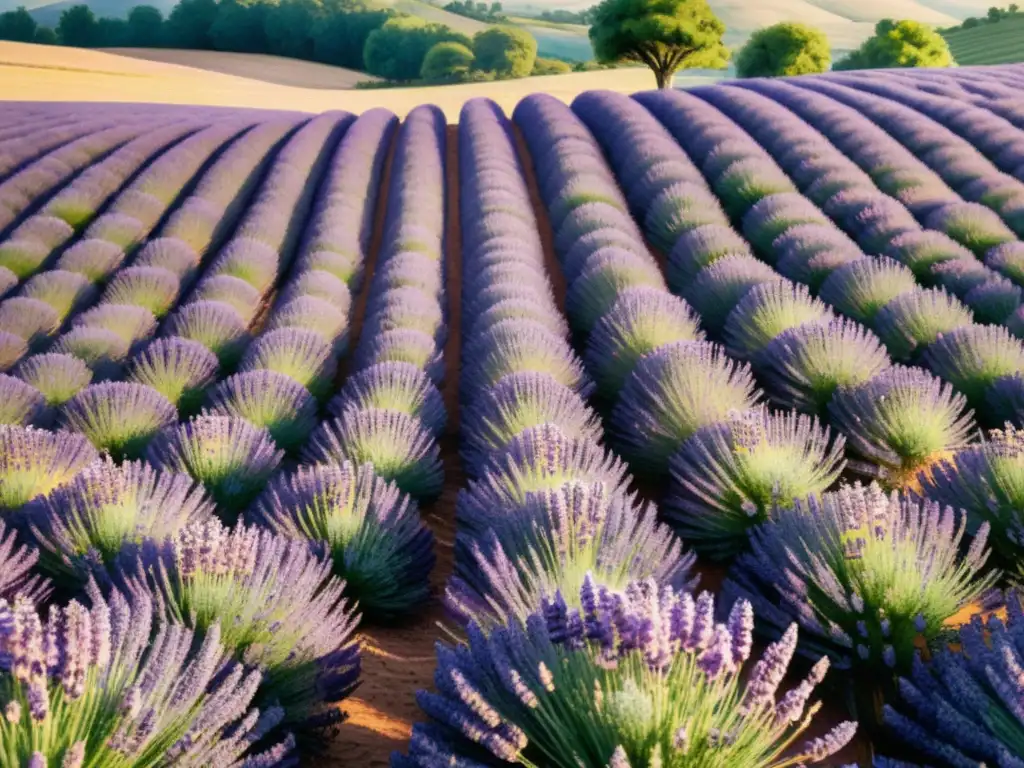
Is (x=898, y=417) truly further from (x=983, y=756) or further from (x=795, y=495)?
(x=983, y=756)

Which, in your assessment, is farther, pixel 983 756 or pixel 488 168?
pixel 488 168

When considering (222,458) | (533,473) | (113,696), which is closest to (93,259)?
(222,458)

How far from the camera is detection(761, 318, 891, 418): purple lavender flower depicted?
439 centimetres

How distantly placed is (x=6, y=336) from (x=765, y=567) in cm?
554

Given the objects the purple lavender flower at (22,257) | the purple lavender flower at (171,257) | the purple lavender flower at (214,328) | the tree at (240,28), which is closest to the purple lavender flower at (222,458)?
the purple lavender flower at (214,328)

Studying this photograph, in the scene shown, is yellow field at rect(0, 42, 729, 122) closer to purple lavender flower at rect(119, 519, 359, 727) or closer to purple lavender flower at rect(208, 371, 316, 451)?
purple lavender flower at rect(208, 371, 316, 451)

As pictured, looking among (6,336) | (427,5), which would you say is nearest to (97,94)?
(6,336)

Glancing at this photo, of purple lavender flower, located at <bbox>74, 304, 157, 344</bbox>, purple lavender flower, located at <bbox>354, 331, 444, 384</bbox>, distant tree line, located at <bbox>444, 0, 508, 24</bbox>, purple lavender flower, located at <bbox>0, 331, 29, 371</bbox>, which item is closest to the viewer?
purple lavender flower, located at <bbox>354, 331, 444, 384</bbox>

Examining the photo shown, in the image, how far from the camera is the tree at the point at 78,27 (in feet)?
153

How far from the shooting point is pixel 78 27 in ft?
155

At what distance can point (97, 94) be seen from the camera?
22078mm

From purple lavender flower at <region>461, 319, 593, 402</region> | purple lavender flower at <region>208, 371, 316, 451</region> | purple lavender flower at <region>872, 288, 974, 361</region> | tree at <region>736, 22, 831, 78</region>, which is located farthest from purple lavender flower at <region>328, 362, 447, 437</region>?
tree at <region>736, 22, 831, 78</region>

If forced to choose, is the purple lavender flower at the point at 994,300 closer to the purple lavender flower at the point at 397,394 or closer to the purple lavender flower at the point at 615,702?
the purple lavender flower at the point at 397,394

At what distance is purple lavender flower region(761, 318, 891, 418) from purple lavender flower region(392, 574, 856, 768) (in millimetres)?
2637
